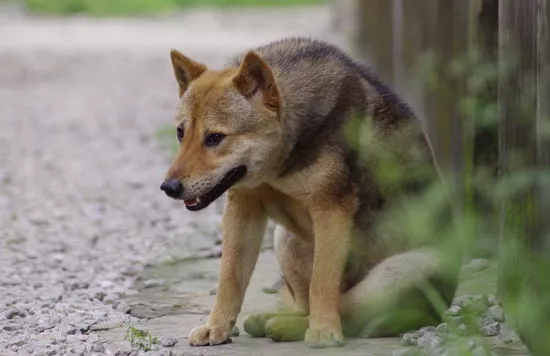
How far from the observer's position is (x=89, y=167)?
37.0 feet

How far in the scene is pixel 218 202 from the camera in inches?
368

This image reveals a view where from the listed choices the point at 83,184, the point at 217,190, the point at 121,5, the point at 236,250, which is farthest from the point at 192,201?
the point at 121,5

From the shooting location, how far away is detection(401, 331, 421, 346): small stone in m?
5.04

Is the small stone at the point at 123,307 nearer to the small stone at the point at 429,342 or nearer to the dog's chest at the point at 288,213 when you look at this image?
the dog's chest at the point at 288,213

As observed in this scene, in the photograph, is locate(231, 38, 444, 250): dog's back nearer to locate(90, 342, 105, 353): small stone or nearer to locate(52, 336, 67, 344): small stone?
locate(90, 342, 105, 353): small stone

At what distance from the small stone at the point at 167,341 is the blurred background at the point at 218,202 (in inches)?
8.9

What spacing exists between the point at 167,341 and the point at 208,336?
0.59 ft

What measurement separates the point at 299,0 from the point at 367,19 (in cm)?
2177

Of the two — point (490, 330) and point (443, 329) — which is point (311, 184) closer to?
point (443, 329)

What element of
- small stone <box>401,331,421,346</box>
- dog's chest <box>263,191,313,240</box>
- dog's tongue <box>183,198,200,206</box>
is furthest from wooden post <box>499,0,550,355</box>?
dog's tongue <box>183,198,200,206</box>

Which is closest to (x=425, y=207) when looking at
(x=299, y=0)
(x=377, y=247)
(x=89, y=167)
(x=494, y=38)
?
(x=377, y=247)

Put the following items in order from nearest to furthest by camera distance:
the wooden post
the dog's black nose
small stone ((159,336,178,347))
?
1. the wooden post
2. the dog's black nose
3. small stone ((159,336,178,347))

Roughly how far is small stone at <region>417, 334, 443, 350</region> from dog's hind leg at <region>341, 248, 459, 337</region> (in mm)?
278

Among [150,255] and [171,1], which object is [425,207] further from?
[171,1]
